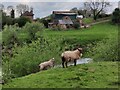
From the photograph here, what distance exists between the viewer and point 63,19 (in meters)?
103

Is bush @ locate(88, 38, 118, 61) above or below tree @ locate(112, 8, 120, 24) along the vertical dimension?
above

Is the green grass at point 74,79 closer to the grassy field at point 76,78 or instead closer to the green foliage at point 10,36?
the grassy field at point 76,78

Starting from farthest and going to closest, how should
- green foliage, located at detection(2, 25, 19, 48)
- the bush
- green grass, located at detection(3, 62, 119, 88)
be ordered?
1. green foliage, located at detection(2, 25, 19, 48)
2. the bush
3. green grass, located at detection(3, 62, 119, 88)

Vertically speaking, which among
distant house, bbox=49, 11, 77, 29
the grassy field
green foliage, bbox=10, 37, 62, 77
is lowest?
distant house, bbox=49, 11, 77, 29

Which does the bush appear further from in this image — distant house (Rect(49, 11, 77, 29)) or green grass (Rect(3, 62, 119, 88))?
distant house (Rect(49, 11, 77, 29))

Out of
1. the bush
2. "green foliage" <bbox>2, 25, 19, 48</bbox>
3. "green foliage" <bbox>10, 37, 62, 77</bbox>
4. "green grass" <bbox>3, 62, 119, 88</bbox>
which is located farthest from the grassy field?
"green foliage" <bbox>2, 25, 19, 48</bbox>

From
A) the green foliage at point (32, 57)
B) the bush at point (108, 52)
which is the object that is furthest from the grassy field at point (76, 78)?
the green foliage at point (32, 57)

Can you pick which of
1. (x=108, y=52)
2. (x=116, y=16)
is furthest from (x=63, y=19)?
(x=108, y=52)

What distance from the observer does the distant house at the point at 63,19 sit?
320 feet

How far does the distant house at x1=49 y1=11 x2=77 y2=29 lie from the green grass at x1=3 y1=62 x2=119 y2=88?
77.0m

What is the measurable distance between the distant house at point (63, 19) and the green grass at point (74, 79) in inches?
3033

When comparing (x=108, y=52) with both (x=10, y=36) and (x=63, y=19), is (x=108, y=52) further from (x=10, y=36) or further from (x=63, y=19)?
(x=63, y=19)

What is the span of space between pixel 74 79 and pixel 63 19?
86.7 metres

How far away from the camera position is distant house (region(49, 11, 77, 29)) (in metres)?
97.6
